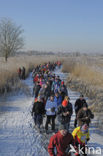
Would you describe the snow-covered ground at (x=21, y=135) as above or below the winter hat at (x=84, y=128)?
below

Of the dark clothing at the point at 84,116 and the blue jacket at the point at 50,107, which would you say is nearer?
the dark clothing at the point at 84,116

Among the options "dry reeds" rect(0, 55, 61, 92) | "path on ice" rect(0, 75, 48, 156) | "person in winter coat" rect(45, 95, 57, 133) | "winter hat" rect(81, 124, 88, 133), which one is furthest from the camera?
"dry reeds" rect(0, 55, 61, 92)

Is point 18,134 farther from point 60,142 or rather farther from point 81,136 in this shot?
point 60,142

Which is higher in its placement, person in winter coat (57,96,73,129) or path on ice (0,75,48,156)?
person in winter coat (57,96,73,129)

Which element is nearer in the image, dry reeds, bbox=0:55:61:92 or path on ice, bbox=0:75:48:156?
path on ice, bbox=0:75:48:156

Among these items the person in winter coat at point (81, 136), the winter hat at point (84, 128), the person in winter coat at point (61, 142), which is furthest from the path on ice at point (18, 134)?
the person in winter coat at point (61, 142)

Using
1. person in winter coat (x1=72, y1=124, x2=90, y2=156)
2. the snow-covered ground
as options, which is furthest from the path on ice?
person in winter coat (x1=72, y1=124, x2=90, y2=156)

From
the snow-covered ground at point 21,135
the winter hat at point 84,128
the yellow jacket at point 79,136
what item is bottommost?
the snow-covered ground at point 21,135

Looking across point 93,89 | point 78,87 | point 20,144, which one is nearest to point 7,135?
point 20,144

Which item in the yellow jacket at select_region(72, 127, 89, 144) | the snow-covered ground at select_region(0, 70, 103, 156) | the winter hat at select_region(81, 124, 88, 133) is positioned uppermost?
the winter hat at select_region(81, 124, 88, 133)

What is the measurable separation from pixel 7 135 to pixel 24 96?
7.28 meters

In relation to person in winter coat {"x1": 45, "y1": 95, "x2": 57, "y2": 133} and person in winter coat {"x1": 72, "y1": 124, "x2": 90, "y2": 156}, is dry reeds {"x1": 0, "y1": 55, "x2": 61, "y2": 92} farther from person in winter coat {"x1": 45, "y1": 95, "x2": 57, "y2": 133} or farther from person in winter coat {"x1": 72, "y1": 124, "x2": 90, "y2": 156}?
person in winter coat {"x1": 72, "y1": 124, "x2": 90, "y2": 156}

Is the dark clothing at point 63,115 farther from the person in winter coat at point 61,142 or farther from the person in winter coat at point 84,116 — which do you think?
the person in winter coat at point 61,142

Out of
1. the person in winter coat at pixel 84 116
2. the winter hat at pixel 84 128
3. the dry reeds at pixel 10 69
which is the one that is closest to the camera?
the winter hat at pixel 84 128
